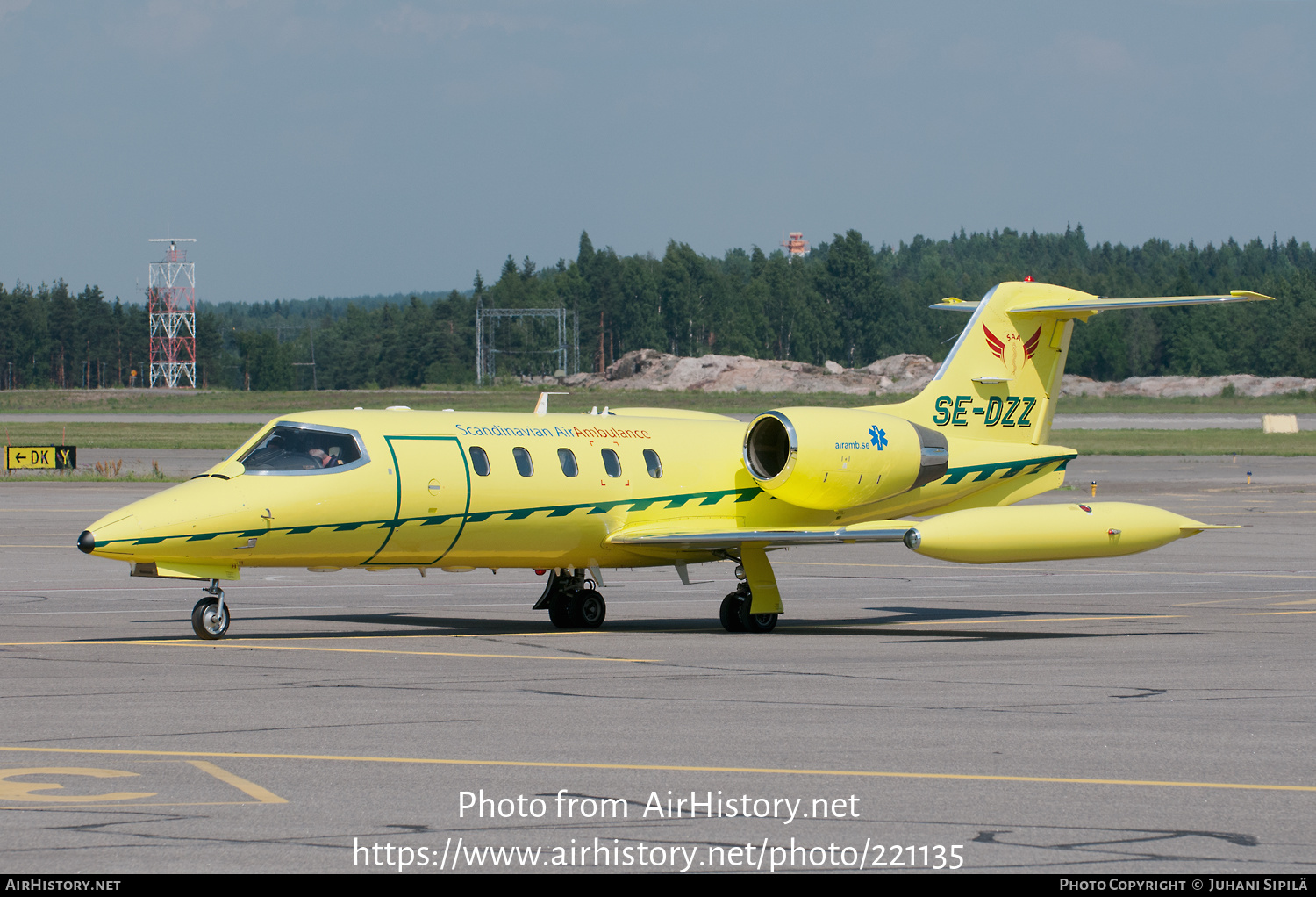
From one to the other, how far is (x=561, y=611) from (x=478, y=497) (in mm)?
2609

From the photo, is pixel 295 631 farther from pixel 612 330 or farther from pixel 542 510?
pixel 612 330

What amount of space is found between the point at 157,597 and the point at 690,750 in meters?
15.6

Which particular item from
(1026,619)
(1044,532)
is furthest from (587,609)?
(1026,619)

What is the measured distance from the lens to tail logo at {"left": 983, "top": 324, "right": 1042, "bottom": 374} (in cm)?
2441

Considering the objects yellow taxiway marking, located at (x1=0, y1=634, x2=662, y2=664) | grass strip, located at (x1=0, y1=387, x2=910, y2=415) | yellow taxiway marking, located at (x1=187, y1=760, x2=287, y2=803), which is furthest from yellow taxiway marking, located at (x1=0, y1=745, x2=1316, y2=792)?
grass strip, located at (x1=0, y1=387, x2=910, y2=415)

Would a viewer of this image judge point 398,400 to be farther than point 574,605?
Yes

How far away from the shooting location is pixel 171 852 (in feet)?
28.0

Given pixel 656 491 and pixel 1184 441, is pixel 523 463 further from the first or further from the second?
pixel 1184 441

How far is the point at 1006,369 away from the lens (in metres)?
24.4

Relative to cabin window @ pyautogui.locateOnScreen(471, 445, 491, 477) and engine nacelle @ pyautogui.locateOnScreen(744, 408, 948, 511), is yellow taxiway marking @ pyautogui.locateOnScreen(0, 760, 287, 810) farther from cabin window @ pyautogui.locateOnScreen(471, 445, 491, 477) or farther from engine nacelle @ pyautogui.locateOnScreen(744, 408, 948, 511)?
engine nacelle @ pyautogui.locateOnScreen(744, 408, 948, 511)

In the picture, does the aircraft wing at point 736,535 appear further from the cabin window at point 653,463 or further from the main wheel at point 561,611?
the main wheel at point 561,611

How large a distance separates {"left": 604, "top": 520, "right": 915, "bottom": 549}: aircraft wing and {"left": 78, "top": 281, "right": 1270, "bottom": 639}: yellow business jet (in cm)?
4

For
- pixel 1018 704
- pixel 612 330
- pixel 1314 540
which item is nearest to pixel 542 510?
pixel 1018 704

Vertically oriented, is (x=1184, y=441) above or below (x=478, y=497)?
below
